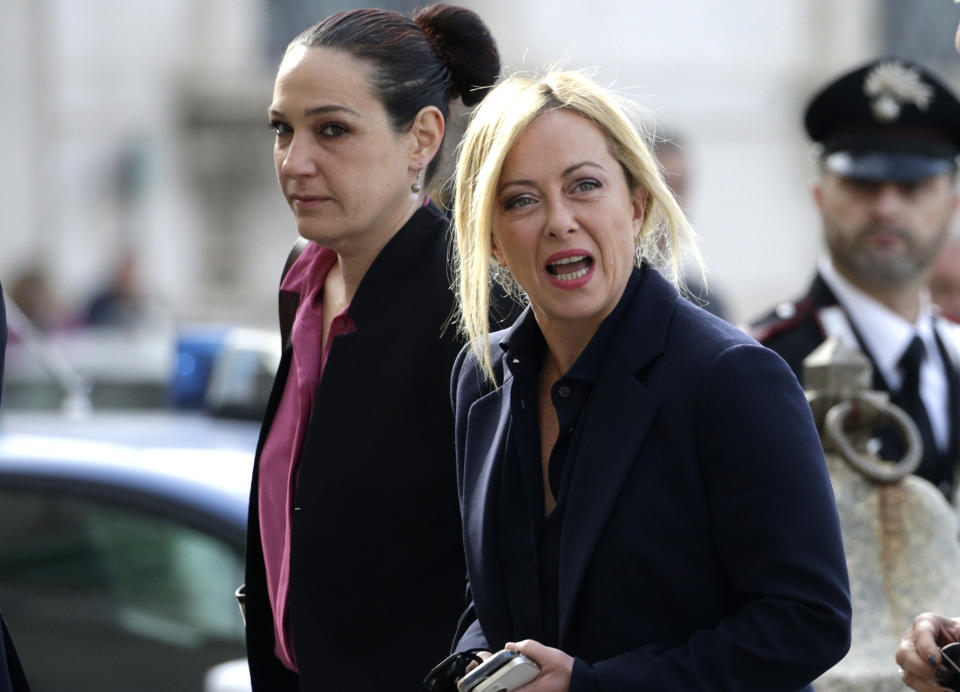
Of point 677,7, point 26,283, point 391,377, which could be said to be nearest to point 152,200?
point 677,7

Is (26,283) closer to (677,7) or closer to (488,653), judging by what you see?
(488,653)

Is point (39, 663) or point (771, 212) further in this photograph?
point (771, 212)

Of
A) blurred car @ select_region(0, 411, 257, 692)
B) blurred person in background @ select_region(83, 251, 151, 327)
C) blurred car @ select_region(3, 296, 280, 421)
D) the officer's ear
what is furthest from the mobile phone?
blurred person in background @ select_region(83, 251, 151, 327)

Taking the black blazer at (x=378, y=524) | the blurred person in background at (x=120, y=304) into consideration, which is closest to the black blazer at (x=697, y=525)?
the black blazer at (x=378, y=524)

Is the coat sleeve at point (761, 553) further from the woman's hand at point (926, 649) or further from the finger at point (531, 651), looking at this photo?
the woman's hand at point (926, 649)

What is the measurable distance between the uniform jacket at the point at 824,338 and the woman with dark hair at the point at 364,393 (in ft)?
4.04

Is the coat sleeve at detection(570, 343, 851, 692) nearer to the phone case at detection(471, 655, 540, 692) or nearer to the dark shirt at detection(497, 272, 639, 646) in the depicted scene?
the phone case at detection(471, 655, 540, 692)

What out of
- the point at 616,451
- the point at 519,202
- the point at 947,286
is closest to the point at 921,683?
the point at 616,451

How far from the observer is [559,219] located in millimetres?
2418

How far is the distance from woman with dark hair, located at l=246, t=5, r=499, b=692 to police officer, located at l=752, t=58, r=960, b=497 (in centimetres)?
128

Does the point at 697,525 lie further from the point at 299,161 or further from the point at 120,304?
the point at 120,304

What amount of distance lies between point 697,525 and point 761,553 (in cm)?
10

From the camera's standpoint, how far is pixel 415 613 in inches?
111

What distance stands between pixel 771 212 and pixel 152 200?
7.78m
